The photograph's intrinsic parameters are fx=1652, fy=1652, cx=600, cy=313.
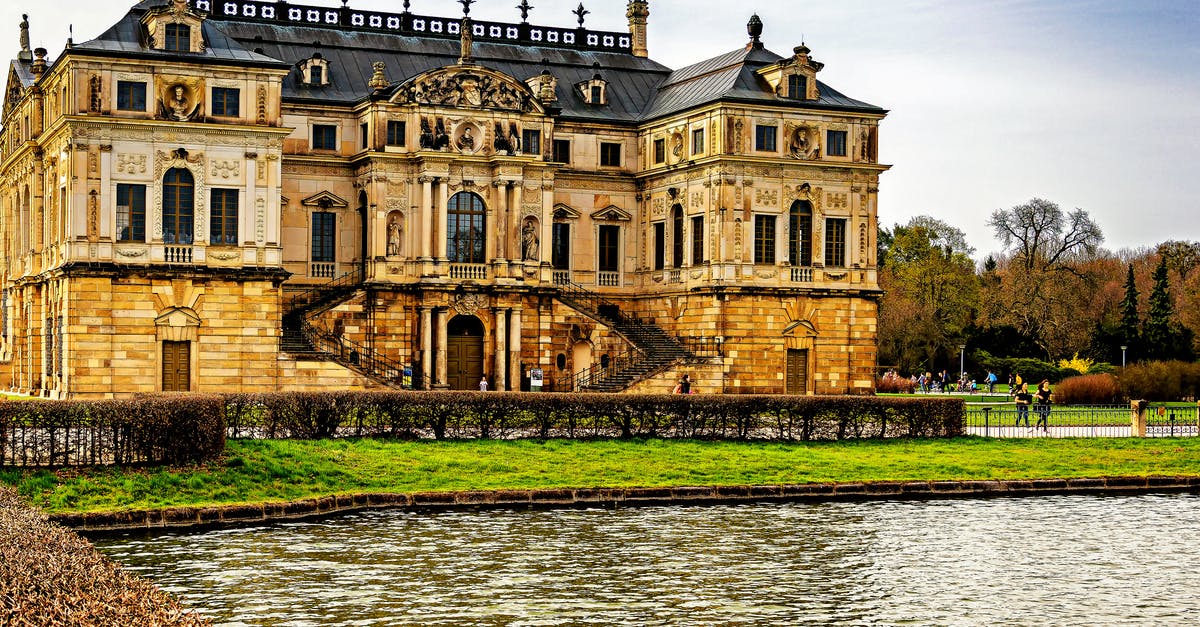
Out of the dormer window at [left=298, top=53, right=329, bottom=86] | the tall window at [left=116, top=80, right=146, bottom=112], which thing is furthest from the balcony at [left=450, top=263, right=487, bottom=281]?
the tall window at [left=116, top=80, right=146, bottom=112]

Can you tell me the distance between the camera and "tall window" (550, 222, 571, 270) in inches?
2835

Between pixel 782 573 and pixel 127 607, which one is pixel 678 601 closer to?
pixel 782 573

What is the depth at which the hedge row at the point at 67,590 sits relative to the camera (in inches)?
588

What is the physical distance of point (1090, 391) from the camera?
224 feet

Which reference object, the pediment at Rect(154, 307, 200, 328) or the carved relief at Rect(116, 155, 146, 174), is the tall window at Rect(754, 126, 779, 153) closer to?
the pediment at Rect(154, 307, 200, 328)

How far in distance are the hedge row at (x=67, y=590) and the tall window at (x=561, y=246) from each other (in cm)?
5180

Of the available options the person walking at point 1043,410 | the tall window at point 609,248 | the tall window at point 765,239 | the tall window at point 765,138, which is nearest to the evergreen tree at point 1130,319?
the tall window at point 765,239

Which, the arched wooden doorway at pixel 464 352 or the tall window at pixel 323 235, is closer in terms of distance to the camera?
the arched wooden doorway at pixel 464 352

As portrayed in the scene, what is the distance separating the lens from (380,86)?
6606cm

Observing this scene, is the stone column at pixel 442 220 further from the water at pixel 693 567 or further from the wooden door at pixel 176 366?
the water at pixel 693 567

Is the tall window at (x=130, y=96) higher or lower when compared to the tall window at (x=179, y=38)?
lower

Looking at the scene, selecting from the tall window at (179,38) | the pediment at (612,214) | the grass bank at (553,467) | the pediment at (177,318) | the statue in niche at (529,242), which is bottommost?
the grass bank at (553,467)

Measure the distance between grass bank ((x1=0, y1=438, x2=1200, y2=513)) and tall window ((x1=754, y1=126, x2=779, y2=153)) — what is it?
78.3 feet

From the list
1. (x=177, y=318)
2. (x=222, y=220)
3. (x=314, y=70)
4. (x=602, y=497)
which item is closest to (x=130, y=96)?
(x=222, y=220)
